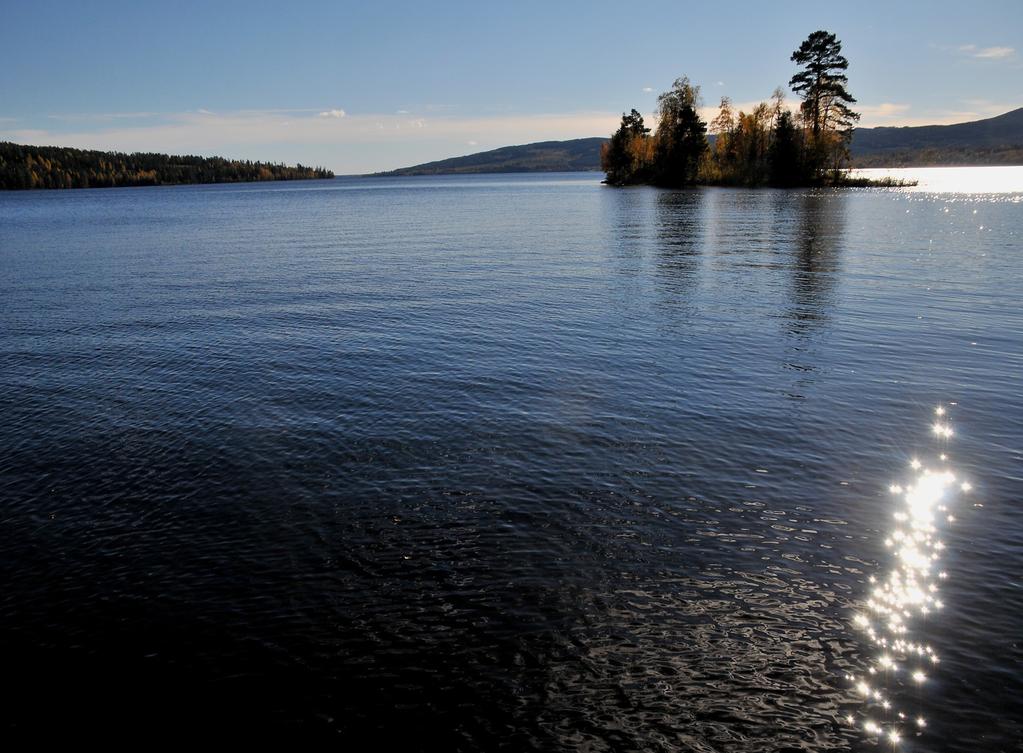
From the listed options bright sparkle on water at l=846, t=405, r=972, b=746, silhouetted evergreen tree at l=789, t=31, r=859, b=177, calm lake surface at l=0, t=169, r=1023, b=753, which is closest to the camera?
bright sparkle on water at l=846, t=405, r=972, b=746

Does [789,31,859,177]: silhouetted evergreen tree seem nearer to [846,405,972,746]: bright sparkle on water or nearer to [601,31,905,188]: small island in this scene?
[601,31,905,188]: small island

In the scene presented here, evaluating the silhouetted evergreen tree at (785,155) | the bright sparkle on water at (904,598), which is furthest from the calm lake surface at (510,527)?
the silhouetted evergreen tree at (785,155)

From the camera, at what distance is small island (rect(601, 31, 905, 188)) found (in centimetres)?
15300

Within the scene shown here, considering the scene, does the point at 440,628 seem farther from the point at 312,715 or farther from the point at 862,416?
the point at 862,416

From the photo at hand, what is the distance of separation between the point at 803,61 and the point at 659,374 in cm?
16134

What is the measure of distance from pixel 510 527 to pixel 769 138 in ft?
608

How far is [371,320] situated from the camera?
3494cm

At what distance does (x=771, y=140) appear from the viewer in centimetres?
17200

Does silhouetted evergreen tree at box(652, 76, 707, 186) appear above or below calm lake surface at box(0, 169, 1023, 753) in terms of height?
above

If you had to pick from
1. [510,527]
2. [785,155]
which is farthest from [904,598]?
[785,155]

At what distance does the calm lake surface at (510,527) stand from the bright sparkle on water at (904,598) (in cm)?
7

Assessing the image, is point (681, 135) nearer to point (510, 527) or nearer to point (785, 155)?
point (785, 155)

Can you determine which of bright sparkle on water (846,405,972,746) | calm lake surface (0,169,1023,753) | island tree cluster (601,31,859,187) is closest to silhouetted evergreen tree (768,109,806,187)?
island tree cluster (601,31,859,187)

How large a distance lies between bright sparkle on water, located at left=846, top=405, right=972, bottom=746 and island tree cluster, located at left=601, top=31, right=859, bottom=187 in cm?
16005
